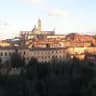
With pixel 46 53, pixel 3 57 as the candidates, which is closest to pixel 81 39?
pixel 46 53

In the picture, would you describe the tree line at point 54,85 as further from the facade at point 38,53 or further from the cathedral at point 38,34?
the cathedral at point 38,34

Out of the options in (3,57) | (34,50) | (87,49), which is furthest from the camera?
(87,49)

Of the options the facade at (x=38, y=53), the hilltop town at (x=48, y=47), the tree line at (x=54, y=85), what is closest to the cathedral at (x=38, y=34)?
the hilltop town at (x=48, y=47)

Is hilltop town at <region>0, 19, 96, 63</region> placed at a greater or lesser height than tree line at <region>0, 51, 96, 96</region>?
lesser

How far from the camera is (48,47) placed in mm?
28312

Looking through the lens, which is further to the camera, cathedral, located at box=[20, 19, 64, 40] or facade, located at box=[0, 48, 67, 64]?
cathedral, located at box=[20, 19, 64, 40]

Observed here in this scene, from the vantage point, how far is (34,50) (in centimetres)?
2481

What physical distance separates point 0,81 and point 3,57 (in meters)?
12.9

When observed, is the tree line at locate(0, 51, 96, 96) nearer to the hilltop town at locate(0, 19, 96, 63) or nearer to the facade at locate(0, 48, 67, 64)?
the hilltop town at locate(0, 19, 96, 63)

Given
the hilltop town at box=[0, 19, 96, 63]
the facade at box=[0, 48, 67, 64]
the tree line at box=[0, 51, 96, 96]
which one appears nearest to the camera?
the tree line at box=[0, 51, 96, 96]

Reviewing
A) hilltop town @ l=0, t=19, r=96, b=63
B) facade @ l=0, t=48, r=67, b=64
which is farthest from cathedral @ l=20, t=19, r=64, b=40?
facade @ l=0, t=48, r=67, b=64

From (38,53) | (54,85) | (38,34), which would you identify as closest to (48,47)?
(38,53)

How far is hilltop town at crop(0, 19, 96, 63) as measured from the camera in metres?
24.0

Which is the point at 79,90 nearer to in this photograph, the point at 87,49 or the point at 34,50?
the point at 34,50
